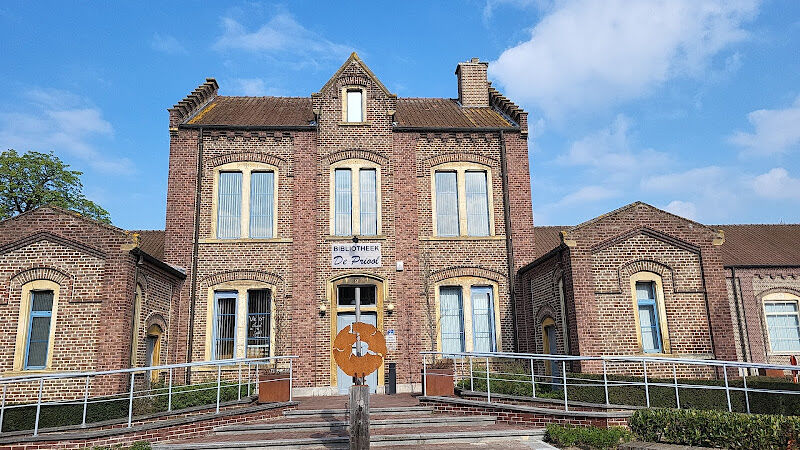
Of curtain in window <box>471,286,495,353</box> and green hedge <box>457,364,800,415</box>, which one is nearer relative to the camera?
green hedge <box>457,364,800,415</box>

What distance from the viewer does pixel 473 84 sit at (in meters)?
21.5

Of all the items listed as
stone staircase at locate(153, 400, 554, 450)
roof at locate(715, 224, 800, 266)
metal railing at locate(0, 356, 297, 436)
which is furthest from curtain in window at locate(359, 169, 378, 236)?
roof at locate(715, 224, 800, 266)

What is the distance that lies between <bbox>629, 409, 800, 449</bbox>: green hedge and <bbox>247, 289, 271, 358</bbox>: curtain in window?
34.2ft

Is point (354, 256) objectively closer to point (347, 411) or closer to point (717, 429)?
point (347, 411)

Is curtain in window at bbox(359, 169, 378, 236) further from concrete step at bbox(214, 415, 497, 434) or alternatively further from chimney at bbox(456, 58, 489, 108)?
concrete step at bbox(214, 415, 497, 434)

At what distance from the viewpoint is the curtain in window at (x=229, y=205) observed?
17.2 meters

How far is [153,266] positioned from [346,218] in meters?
5.78

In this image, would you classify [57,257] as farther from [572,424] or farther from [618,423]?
[618,423]

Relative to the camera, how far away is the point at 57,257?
13.6 metres

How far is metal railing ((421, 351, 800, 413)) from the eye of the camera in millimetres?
11078

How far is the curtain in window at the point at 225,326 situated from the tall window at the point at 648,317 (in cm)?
1144

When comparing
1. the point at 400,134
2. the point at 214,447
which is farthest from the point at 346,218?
the point at 214,447

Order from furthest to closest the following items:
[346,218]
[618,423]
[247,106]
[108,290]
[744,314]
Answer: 1. [744,314]
2. [247,106]
3. [346,218]
4. [108,290]
5. [618,423]

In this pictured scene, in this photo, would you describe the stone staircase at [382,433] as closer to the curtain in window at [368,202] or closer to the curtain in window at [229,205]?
the curtain in window at [368,202]
